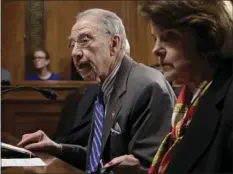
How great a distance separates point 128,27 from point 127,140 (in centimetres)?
347

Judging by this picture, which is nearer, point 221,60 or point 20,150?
point 221,60

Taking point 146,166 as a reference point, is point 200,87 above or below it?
above

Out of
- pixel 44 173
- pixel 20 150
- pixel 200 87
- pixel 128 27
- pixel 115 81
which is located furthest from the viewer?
pixel 128 27

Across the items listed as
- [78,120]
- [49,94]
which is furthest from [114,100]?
[78,120]

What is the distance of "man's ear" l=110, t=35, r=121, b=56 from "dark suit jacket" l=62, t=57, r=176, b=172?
11 cm

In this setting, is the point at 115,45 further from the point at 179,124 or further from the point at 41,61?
the point at 41,61

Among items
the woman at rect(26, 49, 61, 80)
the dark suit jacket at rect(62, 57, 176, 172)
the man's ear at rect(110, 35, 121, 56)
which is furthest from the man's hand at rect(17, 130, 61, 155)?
the woman at rect(26, 49, 61, 80)

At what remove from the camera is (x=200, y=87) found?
3.88ft

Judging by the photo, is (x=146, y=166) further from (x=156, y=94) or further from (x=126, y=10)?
(x=126, y=10)

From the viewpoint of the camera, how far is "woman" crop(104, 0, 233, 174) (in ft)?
3.54

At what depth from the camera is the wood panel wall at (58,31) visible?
5000mm

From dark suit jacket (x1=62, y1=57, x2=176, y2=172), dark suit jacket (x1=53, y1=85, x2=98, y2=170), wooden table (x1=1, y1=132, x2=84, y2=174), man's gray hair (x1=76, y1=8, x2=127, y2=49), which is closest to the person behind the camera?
wooden table (x1=1, y1=132, x2=84, y2=174)

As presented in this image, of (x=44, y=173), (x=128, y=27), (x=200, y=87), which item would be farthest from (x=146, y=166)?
(x=128, y=27)

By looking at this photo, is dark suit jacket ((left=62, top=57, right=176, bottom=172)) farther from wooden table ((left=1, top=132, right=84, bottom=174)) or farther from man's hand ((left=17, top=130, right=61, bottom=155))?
man's hand ((left=17, top=130, right=61, bottom=155))
